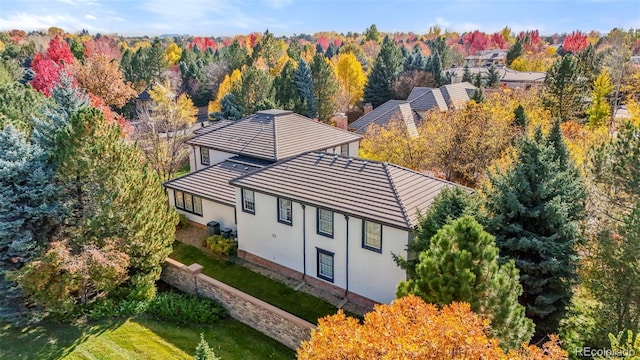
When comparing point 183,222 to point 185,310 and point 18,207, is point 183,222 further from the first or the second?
point 18,207

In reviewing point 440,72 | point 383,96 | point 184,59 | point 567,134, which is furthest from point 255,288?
point 184,59

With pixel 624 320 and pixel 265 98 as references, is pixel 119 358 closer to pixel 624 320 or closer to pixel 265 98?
pixel 624 320

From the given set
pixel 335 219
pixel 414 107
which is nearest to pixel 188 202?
pixel 335 219

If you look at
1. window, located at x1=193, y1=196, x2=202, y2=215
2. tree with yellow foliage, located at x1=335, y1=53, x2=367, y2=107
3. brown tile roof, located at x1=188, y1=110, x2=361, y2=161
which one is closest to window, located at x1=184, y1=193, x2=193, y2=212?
window, located at x1=193, y1=196, x2=202, y2=215

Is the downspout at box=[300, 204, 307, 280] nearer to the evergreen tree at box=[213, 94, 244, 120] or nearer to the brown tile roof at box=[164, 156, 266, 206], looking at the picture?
the brown tile roof at box=[164, 156, 266, 206]

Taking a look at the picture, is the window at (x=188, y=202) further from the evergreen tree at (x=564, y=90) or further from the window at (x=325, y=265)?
the evergreen tree at (x=564, y=90)

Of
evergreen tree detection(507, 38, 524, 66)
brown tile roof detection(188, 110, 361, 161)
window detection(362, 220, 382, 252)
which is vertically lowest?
window detection(362, 220, 382, 252)
